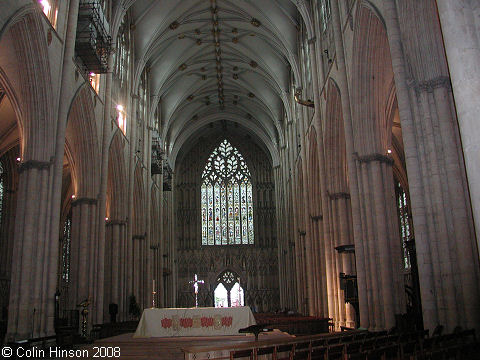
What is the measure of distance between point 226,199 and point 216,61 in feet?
43.2

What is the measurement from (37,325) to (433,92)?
37.4 ft

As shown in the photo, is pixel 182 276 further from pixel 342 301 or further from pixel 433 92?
pixel 433 92

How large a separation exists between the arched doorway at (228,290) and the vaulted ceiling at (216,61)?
10.8 m

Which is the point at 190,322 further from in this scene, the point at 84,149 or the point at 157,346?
the point at 84,149

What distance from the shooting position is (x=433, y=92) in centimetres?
1108

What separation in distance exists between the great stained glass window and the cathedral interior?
188 mm

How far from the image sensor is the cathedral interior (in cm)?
1052

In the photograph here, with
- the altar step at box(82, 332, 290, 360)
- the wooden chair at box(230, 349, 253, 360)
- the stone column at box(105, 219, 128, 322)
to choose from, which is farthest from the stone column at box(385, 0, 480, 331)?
the stone column at box(105, 219, 128, 322)

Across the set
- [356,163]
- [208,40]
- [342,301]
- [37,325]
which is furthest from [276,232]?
[37,325]

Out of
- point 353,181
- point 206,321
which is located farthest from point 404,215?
point 206,321

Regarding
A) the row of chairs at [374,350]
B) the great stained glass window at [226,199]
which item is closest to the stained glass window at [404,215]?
the great stained glass window at [226,199]

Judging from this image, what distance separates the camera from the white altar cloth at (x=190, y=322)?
1457 centimetres

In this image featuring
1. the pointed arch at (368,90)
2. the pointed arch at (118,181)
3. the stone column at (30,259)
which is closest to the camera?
the stone column at (30,259)

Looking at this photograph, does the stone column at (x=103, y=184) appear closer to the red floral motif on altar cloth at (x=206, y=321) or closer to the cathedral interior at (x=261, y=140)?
the cathedral interior at (x=261, y=140)
